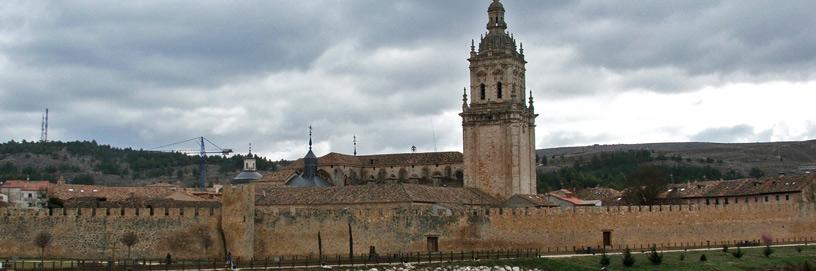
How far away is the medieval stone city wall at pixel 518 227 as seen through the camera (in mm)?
55938

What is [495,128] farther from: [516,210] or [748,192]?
[516,210]

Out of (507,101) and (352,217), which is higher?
(507,101)

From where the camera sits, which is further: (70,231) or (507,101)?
(507,101)

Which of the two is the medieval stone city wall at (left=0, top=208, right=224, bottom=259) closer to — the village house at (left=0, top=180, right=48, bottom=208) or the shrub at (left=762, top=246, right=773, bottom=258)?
the shrub at (left=762, top=246, right=773, bottom=258)

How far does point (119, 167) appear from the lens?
19300 centimetres

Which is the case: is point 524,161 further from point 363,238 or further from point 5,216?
point 5,216

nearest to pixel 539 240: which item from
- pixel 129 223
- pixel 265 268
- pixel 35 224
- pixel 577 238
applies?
pixel 577 238

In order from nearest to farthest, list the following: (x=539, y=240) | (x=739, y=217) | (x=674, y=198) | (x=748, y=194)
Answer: (x=539, y=240) < (x=739, y=217) < (x=748, y=194) < (x=674, y=198)

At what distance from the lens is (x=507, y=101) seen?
3174 inches

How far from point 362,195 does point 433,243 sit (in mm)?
9274

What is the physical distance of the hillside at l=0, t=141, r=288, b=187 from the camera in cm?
17550

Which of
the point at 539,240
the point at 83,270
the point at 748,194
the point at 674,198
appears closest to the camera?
the point at 83,270

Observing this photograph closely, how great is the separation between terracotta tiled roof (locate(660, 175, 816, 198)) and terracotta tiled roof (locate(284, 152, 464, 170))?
1696cm

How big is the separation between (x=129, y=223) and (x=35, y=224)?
454 cm
